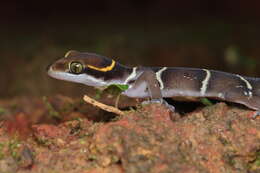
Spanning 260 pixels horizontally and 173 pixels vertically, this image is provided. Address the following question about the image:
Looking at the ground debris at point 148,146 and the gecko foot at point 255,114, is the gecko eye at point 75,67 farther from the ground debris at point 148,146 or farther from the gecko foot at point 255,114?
the gecko foot at point 255,114

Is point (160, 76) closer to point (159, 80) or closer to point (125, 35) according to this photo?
point (159, 80)

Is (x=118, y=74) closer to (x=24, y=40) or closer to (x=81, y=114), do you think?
(x=81, y=114)

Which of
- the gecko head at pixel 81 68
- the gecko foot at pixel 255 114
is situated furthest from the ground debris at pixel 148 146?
the gecko head at pixel 81 68

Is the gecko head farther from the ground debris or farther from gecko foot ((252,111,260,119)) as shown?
gecko foot ((252,111,260,119))

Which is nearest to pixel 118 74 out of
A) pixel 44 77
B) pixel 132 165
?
pixel 132 165

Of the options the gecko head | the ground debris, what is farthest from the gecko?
the ground debris

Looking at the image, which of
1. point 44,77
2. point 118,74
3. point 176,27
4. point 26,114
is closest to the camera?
point 118,74

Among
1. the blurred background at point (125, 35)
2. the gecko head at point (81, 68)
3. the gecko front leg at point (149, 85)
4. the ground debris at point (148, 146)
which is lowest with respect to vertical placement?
the blurred background at point (125, 35)
